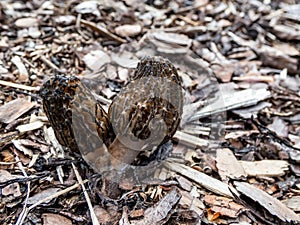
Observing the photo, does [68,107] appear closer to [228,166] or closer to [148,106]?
[148,106]

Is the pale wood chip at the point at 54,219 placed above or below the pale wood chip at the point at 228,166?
above

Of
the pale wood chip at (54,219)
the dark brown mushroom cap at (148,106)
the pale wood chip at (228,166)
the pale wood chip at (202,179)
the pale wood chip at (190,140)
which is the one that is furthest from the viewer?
the pale wood chip at (190,140)

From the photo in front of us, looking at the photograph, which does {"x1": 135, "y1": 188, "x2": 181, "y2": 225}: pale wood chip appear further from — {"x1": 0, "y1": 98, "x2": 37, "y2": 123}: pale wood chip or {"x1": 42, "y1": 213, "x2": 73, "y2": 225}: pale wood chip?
{"x1": 0, "y1": 98, "x2": 37, "y2": 123}: pale wood chip

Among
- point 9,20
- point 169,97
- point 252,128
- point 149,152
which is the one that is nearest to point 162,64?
point 169,97

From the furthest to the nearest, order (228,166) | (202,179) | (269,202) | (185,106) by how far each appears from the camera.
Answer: (185,106) → (228,166) → (202,179) → (269,202)

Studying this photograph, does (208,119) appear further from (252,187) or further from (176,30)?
(176,30)

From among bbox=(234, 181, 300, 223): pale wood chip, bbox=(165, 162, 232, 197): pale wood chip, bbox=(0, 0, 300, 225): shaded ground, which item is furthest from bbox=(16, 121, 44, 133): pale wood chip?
bbox=(234, 181, 300, 223): pale wood chip

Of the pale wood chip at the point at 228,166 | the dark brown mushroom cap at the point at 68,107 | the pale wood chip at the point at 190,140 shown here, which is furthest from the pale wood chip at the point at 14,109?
the pale wood chip at the point at 228,166

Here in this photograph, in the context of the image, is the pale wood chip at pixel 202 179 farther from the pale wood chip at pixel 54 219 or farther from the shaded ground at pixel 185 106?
the pale wood chip at pixel 54 219

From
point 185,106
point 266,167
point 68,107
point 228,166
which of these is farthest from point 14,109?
point 266,167
